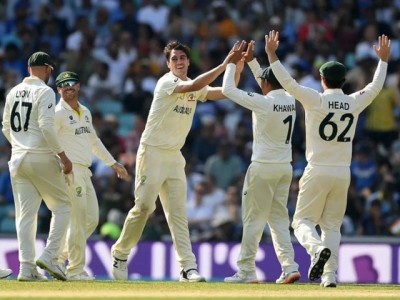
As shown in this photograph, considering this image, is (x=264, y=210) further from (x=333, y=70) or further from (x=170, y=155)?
(x=333, y=70)

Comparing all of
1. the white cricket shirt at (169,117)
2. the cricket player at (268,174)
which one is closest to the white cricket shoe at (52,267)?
the white cricket shirt at (169,117)

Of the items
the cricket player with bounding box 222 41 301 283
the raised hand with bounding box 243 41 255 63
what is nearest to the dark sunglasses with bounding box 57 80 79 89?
the cricket player with bounding box 222 41 301 283

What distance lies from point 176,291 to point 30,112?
2414mm

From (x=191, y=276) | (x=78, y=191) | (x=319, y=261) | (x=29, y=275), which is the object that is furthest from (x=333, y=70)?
(x=29, y=275)

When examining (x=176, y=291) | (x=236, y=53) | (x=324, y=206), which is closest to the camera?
(x=176, y=291)

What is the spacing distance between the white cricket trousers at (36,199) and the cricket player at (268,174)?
1939 millimetres

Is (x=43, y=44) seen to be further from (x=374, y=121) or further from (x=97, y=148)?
(x=97, y=148)

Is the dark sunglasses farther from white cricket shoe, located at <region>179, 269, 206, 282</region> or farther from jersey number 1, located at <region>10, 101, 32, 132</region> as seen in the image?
white cricket shoe, located at <region>179, 269, 206, 282</region>

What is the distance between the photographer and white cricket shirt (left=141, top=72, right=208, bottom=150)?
49.3 ft

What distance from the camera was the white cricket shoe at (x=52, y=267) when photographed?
14344mm

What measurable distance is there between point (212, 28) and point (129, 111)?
91.7 inches

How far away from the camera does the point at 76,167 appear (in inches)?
598

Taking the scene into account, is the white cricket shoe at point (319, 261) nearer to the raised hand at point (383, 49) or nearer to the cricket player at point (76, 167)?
the raised hand at point (383, 49)

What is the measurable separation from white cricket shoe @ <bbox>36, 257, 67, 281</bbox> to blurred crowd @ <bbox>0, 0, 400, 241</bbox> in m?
5.42
